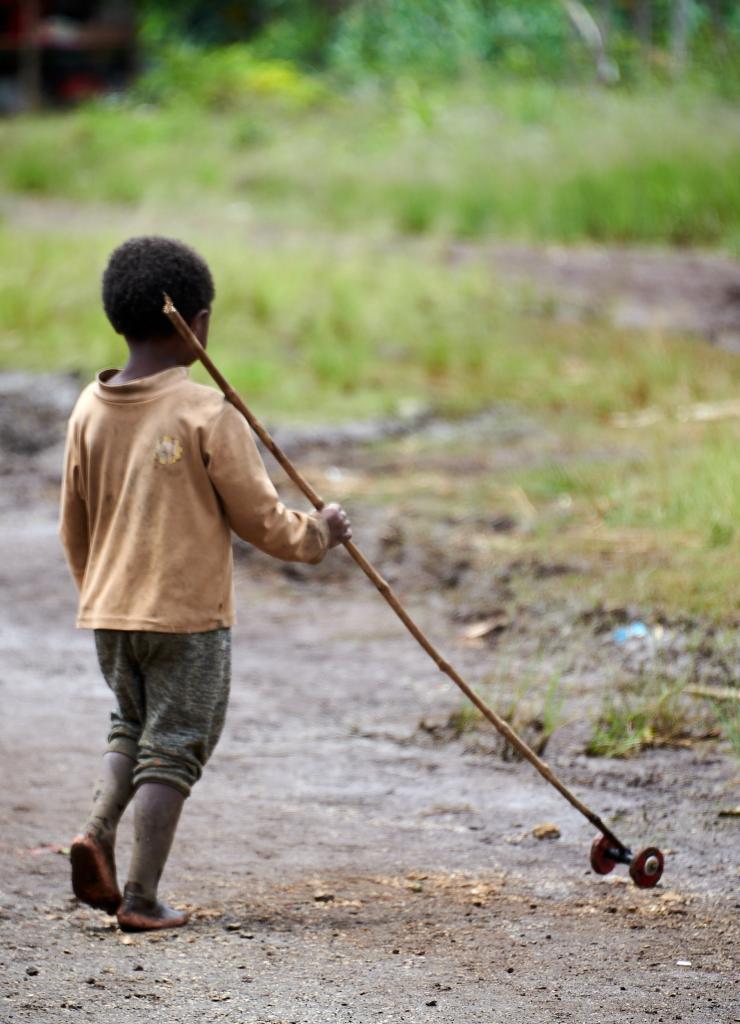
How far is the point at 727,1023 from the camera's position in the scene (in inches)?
119

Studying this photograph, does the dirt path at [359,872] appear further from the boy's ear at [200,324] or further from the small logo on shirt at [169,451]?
the boy's ear at [200,324]

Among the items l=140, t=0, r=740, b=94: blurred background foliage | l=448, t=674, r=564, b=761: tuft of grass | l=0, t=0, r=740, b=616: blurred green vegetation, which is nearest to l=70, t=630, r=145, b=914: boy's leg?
l=448, t=674, r=564, b=761: tuft of grass

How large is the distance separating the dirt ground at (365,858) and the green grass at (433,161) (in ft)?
25.5

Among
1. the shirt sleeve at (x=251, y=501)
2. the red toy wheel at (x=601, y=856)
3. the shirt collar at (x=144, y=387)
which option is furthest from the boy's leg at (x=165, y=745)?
the red toy wheel at (x=601, y=856)

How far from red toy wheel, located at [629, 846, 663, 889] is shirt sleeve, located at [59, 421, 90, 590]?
139cm

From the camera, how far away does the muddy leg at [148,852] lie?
11.2 feet

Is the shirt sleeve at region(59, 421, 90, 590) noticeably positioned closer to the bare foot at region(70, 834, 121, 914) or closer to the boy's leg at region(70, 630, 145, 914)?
the boy's leg at region(70, 630, 145, 914)

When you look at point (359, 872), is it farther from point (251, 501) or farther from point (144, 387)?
point (144, 387)

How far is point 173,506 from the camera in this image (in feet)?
11.2

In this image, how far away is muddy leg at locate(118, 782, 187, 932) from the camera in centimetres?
341

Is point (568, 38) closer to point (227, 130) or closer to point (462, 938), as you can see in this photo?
point (227, 130)

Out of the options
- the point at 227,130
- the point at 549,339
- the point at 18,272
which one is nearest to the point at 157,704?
the point at 549,339

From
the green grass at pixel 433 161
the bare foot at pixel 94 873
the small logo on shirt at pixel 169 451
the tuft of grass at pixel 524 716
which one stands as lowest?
the green grass at pixel 433 161

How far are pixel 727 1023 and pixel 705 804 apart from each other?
1324 mm
